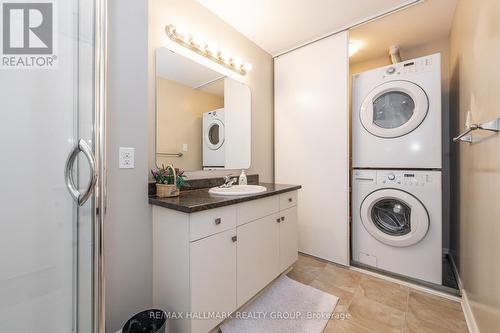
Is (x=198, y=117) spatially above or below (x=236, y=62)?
below

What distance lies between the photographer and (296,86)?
2426 millimetres

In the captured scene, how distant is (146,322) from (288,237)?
1.15m

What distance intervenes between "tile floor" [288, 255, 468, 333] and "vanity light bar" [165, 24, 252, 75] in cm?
210

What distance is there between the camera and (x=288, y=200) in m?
1.84

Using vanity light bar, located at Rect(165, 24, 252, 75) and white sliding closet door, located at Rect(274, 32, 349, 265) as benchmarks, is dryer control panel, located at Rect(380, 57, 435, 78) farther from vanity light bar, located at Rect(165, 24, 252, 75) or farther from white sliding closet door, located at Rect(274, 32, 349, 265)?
vanity light bar, located at Rect(165, 24, 252, 75)

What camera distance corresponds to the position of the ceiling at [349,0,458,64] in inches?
73.8

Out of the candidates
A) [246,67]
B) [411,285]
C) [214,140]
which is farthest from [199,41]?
[411,285]

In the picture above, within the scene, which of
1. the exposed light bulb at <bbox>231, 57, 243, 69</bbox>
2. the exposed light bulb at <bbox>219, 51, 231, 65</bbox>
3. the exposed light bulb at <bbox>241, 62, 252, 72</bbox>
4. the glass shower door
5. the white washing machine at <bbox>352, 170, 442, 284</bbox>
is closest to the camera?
the glass shower door

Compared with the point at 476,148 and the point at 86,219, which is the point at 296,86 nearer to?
the point at 476,148

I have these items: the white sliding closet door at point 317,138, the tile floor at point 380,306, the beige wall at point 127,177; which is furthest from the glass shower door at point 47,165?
the white sliding closet door at point 317,138

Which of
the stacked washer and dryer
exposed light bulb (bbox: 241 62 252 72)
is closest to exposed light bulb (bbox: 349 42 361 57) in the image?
the stacked washer and dryer

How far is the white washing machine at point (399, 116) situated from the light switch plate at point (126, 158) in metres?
1.95

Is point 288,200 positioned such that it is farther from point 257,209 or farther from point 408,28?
point 408,28

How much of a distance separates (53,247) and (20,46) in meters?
0.84
